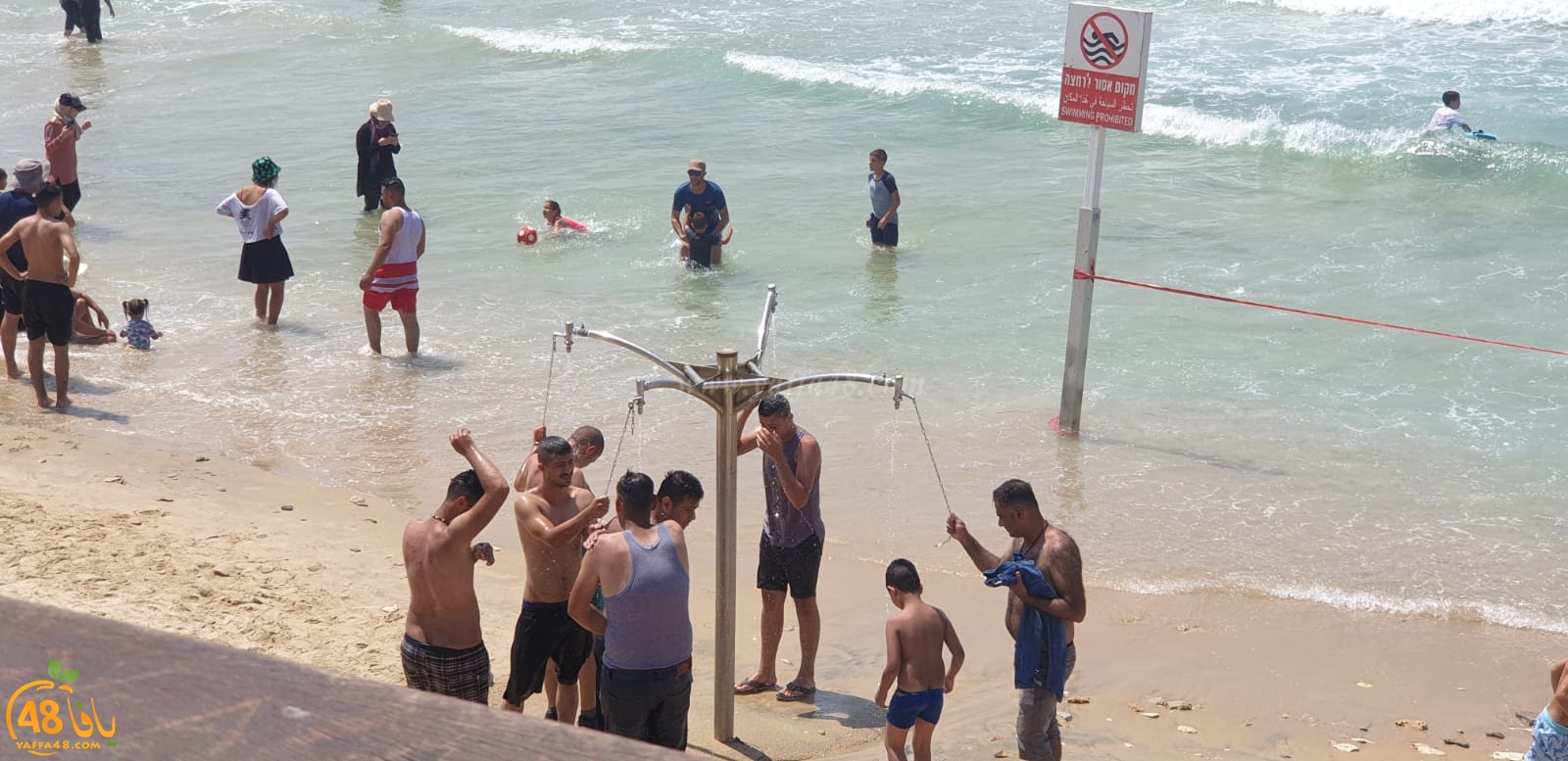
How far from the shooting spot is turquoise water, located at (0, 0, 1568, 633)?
9711mm

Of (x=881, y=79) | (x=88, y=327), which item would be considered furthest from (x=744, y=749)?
(x=881, y=79)

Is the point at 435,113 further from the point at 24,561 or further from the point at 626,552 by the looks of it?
the point at 626,552

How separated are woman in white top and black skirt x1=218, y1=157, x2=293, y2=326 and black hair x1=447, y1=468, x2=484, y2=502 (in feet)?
24.5

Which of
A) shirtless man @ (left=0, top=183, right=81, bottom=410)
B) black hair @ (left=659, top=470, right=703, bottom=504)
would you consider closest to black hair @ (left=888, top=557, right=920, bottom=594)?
black hair @ (left=659, top=470, right=703, bottom=504)

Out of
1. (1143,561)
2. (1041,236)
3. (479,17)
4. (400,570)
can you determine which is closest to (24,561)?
(400,570)

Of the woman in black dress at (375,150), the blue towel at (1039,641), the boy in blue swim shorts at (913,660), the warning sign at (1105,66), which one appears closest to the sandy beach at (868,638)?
the boy in blue swim shorts at (913,660)

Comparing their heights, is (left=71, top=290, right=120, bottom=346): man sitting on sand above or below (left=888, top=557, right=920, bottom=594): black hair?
below

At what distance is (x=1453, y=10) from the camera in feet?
88.9

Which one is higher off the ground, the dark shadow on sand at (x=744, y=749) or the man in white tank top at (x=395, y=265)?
the man in white tank top at (x=395, y=265)

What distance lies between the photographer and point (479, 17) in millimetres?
31469

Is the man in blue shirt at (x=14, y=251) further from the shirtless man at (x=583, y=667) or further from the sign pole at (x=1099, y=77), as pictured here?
the sign pole at (x=1099, y=77)

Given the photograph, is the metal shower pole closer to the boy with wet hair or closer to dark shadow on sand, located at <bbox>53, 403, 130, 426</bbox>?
dark shadow on sand, located at <bbox>53, 403, 130, 426</bbox>

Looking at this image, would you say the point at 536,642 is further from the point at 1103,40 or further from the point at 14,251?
the point at 14,251

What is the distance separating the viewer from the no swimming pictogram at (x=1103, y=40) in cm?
914
